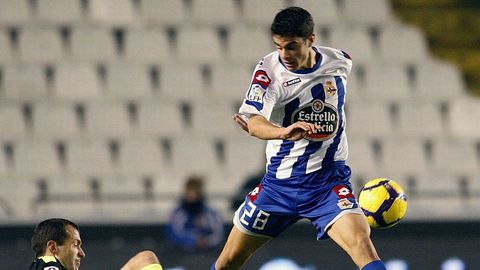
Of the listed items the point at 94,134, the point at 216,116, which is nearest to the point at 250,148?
the point at 216,116

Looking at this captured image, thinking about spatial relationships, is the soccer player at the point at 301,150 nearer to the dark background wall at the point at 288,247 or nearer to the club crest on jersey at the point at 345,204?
the club crest on jersey at the point at 345,204

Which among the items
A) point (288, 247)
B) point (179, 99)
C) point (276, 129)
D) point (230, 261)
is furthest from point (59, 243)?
point (179, 99)

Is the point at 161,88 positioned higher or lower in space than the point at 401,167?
higher

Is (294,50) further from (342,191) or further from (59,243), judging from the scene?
(59,243)

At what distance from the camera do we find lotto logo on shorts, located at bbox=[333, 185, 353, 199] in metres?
6.36

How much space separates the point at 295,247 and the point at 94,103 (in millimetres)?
3025

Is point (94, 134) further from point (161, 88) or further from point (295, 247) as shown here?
point (295, 247)

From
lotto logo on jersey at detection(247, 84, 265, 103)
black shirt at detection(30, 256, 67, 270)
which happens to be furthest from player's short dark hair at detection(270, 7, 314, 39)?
black shirt at detection(30, 256, 67, 270)

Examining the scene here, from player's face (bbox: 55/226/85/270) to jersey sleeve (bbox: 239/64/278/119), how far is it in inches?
45.2

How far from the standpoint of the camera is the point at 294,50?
6.15 meters

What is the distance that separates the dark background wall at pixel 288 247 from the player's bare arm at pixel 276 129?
3894mm

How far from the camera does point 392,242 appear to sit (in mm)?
10156

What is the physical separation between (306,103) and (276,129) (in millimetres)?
514

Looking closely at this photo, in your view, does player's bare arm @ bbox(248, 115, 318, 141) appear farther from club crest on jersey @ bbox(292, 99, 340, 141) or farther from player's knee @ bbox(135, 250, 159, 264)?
player's knee @ bbox(135, 250, 159, 264)
